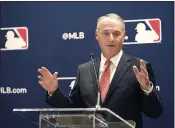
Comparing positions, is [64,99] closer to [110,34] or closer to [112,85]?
[112,85]

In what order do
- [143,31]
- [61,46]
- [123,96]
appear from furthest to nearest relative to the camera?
[61,46], [143,31], [123,96]

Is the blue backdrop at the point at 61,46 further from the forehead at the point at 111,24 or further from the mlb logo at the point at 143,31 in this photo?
the forehead at the point at 111,24

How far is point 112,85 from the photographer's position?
213cm

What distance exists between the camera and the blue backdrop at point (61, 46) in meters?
3.04

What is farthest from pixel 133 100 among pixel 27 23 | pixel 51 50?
pixel 27 23

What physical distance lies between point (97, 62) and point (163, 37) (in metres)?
0.89

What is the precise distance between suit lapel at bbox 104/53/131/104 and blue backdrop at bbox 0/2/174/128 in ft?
2.85

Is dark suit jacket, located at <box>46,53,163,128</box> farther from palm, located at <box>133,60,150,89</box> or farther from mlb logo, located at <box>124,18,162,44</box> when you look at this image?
mlb logo, located at <box>124,18,162,44</box>

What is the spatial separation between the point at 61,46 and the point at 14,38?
415 mm

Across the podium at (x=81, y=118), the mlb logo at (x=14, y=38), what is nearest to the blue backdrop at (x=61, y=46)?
the mlb logo at (x=14, y=38)

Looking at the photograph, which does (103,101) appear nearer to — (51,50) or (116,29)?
(116,29)

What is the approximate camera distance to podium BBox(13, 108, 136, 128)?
160 centimetres

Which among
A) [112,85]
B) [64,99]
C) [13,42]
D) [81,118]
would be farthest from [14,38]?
[81,118]

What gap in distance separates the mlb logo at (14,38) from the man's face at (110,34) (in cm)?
119
